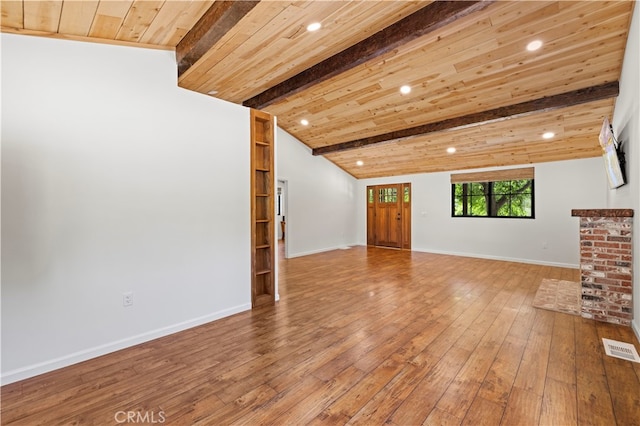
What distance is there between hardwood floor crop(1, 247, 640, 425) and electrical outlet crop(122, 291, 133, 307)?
39cm

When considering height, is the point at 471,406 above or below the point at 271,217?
below

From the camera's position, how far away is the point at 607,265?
284 cm

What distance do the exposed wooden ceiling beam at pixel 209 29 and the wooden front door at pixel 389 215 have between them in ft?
21.5

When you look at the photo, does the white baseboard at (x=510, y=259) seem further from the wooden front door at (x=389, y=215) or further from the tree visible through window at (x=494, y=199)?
the tree visible through window at (x=494, y=199)

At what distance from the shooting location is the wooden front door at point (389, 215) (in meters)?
7.92

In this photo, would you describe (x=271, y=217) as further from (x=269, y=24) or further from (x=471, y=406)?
(x=471, y=406)

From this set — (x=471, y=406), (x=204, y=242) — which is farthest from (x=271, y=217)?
(x=471, y=406)

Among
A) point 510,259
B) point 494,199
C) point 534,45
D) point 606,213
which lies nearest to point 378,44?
point 534,45

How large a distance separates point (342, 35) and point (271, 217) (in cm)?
214

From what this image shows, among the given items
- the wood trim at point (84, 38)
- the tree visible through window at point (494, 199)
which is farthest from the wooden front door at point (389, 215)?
the wood trim at point (84, 38)

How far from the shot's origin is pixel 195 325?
2.81 m

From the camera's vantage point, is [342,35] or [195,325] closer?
[342,35]

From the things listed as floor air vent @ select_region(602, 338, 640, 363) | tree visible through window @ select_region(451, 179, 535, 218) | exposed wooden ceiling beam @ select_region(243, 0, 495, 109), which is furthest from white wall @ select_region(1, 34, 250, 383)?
A: tree visible through window @ select_region(451, 179, 535, 218)

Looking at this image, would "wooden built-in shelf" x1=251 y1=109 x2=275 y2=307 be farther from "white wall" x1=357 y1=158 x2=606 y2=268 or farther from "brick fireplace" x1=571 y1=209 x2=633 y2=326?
"white wall" x1=357 y1=158 x2=606 y2=268
